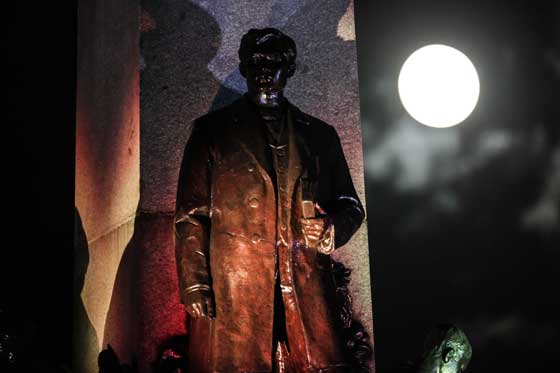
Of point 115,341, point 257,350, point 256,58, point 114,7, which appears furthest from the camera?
point 114,7

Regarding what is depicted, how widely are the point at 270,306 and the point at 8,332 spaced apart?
1.44 meters

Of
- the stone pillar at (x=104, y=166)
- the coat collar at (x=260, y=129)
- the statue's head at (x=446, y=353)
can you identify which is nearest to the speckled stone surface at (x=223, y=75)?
the stone pillar at (x=104, y=166)

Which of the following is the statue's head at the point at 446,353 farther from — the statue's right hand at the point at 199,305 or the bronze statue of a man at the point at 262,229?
the statue's right hand at the point at 199,305

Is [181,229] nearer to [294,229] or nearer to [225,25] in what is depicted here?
[294,229]

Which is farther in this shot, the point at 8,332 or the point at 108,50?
the point at 108,50

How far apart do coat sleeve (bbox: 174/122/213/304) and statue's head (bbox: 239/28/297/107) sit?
398mm

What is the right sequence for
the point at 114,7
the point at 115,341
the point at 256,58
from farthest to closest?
1. the point at 114,7
2. the point at 115,341
3. the point at 256,58

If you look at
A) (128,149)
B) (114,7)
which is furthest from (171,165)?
(114,7)

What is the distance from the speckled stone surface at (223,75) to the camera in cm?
589

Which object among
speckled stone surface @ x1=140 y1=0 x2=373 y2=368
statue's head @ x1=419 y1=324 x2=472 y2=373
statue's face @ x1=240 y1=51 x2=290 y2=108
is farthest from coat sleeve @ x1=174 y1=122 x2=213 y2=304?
statue's head @ x1=419 y1=324 x2=472 y2=373

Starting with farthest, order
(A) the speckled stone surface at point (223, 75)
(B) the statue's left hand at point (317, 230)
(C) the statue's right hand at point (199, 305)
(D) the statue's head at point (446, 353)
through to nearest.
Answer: (A) the speckled stone surface at point (223, 75)
(D) the statue's head at point (446, 353)
(B) the statue's left hand at point (317, 230)
(C) the statue's right hand at point (199, 305)

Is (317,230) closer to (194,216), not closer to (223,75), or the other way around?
(194,216)

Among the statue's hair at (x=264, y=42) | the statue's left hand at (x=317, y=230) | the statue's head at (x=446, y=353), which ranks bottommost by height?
the statue's head at (x=446, y=353)

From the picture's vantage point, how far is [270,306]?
498 cm
